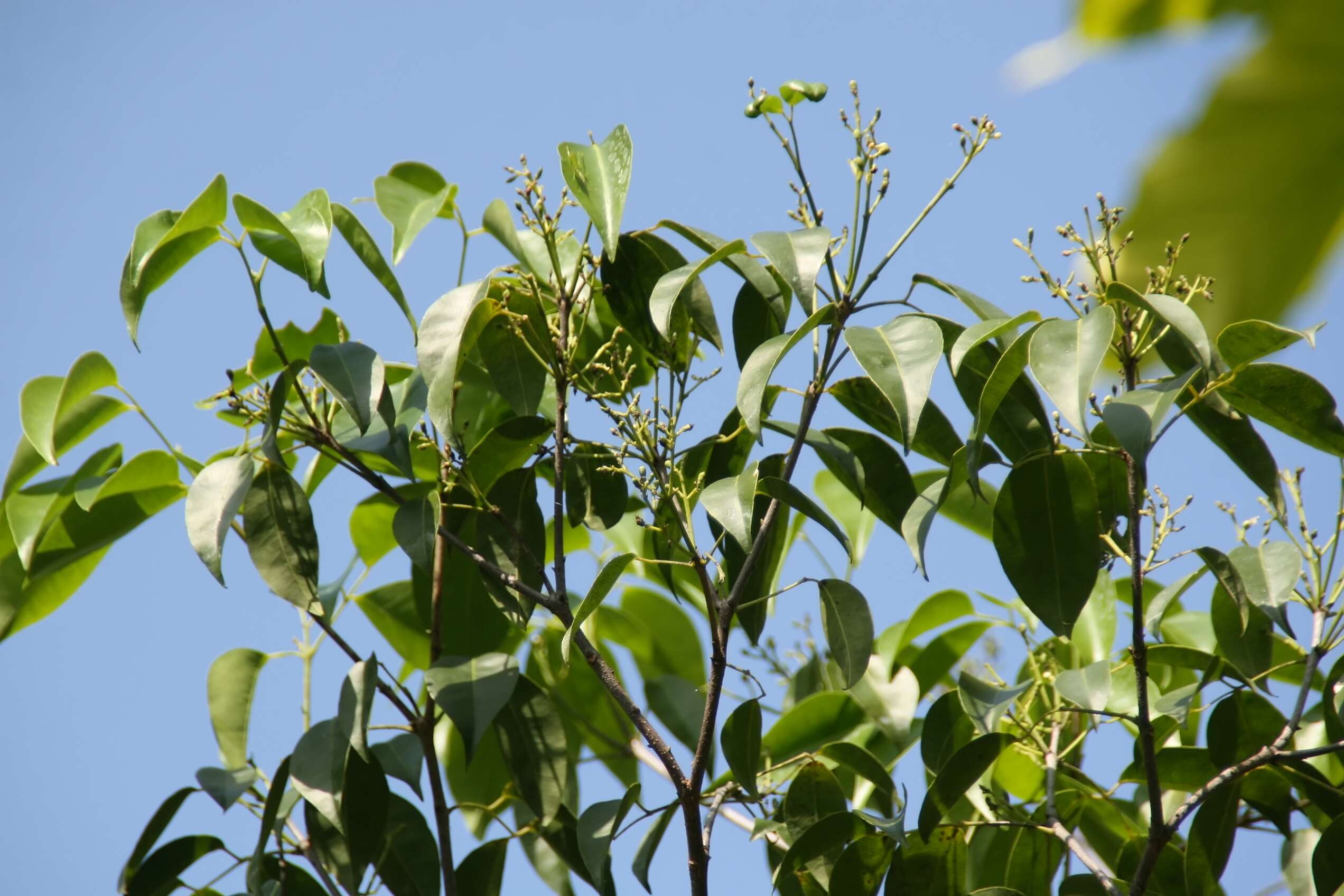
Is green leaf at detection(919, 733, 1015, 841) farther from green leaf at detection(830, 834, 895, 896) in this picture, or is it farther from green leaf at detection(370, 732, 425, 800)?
green leaf at detection(370, 732, 425, 800)

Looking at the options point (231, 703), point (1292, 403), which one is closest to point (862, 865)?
point (1292, 403)

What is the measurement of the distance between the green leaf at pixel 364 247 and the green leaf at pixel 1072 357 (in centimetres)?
48

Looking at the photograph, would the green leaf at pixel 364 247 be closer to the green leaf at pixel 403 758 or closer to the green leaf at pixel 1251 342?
the green leaf at pixel 403 758

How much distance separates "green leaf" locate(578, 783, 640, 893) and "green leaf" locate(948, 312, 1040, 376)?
15.3 inches

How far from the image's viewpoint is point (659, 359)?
0.94 metres

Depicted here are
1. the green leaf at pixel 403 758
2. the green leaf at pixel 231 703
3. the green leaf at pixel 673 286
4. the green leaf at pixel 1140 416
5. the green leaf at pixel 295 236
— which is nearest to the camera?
the green leaf at pixel 1140 416

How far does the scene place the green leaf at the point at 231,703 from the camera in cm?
107

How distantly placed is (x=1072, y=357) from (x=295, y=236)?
0.57 meters

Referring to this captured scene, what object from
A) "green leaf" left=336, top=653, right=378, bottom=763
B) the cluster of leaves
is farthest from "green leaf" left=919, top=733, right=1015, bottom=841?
"green leaf" left=336, top=653, right=378, bottom=763

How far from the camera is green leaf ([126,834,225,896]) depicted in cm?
102

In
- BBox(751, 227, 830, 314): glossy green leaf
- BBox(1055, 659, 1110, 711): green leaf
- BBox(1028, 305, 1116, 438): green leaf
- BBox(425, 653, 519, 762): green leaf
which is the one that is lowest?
BBox(425, 653, 519, 762): green leaf

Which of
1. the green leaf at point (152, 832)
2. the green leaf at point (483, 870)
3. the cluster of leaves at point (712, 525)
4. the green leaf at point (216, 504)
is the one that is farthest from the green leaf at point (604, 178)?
the green leaf at point (152, 832)

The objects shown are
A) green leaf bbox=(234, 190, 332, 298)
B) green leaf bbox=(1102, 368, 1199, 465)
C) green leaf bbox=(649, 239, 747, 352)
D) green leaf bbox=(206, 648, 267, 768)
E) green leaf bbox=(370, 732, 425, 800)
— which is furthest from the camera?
green leaf bbox=(206, 648, 267, 768)

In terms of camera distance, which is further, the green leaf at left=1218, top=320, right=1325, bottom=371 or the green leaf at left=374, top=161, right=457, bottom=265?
the green leaf at left=374, top=161, right=457, bottom=265
